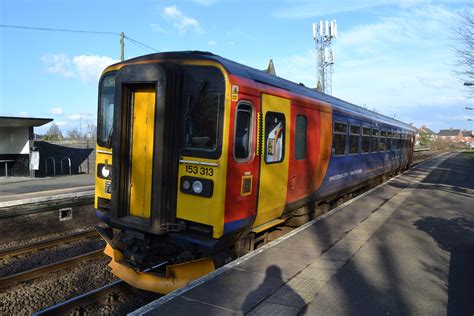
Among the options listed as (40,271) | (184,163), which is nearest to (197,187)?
(184,163)

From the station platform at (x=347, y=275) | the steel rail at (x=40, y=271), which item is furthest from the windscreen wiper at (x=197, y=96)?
the steel rail at (x=40, y=271)

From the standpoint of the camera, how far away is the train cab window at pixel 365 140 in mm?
10602

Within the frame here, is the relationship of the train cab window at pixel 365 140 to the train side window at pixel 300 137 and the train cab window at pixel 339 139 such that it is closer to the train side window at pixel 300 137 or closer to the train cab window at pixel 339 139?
the train cab window at pixel 339 139

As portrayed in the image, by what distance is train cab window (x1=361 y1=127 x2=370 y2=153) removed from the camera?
1060cm

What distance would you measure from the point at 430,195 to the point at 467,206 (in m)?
1.86

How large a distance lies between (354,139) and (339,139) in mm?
1402

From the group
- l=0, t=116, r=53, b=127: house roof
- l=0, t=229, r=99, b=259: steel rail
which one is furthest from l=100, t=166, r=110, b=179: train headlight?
l=0, t=116, r=53, b=127: house roof

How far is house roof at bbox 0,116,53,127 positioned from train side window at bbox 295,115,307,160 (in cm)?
1287

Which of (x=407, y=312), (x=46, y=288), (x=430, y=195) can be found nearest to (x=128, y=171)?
(x=46, y=288)

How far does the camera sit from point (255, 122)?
4.91 m

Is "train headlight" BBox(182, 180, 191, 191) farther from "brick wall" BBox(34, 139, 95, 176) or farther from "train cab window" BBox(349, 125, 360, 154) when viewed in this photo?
"brick wall" BBox(34, 139, 95, 176)

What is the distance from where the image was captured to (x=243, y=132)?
4809mm

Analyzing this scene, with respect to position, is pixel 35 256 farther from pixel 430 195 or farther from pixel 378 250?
pixel 430 195

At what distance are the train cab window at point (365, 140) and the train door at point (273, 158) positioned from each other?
214 inches
